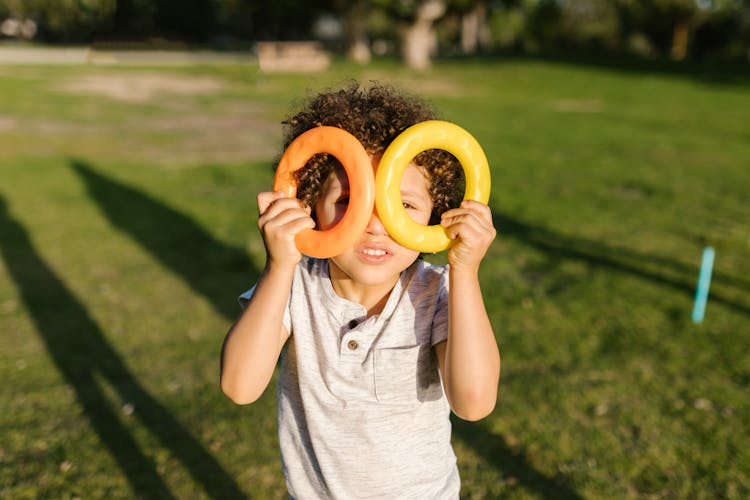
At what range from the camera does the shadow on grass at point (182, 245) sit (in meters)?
6.09

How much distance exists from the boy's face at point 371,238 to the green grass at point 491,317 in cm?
108

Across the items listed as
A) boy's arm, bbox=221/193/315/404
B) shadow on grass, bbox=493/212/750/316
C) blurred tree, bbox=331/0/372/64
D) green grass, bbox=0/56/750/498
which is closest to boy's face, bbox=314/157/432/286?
boy's arm, bbox=221/193/315/404

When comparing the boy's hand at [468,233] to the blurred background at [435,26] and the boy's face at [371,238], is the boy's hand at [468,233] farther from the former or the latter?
the blurred background at [435,26]

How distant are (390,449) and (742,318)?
14.9ft

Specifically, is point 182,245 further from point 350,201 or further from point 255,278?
point 350,201

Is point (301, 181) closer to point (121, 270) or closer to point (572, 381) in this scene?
point (572, 381)

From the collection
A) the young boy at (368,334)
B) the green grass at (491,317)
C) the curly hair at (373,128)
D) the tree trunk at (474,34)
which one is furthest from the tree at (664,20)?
the young boy at (368,334)

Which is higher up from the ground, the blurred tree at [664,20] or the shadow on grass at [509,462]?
the blurred tree at [664,20]

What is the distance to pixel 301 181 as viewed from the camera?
179cm

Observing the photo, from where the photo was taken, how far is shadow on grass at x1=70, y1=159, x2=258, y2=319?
6086 mm

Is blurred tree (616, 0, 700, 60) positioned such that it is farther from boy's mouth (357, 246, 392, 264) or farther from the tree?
boy's mouth (357, 246, 392, 264)

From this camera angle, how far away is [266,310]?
5.46 ft

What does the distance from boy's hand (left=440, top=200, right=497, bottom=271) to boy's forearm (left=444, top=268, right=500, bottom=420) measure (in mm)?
32

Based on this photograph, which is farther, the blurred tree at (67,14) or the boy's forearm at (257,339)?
the blurred tree at (67,14)
